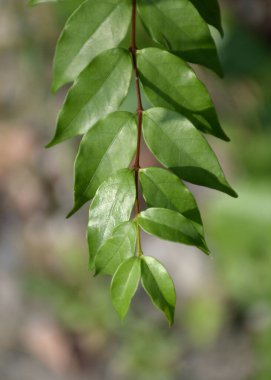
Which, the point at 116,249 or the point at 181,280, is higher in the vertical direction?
the point at 116,249

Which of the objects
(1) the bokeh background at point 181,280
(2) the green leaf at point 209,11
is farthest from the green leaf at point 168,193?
(1) the bokeh background at point 181,280

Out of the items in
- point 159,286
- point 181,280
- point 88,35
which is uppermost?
point 88,35

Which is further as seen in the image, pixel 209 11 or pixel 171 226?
pixel 209 11

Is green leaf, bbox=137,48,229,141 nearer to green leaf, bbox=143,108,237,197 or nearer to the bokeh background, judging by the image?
green leaf, bbox=143,108,237,197

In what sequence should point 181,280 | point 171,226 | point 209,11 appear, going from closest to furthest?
point 171,226 → point 209,11 → point 181,280

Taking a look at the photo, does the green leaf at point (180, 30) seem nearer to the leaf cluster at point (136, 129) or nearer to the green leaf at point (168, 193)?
the leaf cluster at point (136, 129)

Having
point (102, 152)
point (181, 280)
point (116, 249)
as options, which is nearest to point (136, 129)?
point (102, 152)

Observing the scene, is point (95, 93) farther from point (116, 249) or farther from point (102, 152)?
point (116, 249)

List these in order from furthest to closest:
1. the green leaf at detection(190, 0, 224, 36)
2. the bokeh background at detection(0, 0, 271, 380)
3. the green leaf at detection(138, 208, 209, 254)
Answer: the bokeh background at detection(0, 0, 271, 380)
the green leaf at detection(190, 0, 224, 36)
the green leaf at detection(138, 208, 209, 254)

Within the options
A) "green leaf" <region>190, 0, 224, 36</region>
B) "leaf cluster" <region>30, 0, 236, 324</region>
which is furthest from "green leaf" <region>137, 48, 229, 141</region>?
"green leaf" <region>190, 0, 224, 36</region>
